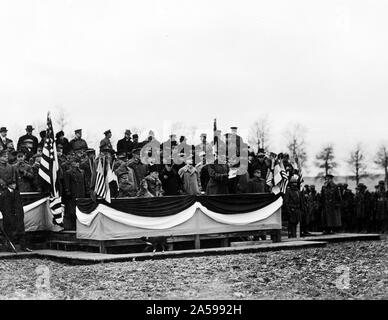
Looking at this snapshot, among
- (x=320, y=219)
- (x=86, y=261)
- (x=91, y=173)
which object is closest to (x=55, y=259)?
(x=86, y=261)

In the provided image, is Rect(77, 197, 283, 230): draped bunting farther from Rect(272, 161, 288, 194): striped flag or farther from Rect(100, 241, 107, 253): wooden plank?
Rect(272, 161, 288, 194): striped flag

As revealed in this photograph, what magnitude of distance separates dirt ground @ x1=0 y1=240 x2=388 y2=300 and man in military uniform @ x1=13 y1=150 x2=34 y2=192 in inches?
125

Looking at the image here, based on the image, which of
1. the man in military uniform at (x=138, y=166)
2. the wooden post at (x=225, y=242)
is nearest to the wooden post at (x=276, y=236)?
the wooden post at (x=225, y=242)

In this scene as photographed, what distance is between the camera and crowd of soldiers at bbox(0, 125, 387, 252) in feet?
64.6

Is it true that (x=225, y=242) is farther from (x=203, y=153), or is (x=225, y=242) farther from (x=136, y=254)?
(x=203, y=153)

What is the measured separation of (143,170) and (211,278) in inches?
313

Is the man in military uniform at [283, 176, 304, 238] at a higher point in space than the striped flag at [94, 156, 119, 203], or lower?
lower

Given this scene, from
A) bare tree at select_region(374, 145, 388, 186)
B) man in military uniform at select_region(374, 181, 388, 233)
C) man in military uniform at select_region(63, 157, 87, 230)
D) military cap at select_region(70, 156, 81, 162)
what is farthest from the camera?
bare tree at select_region(374, 145, 388, 186)

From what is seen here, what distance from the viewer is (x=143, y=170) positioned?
21.1m

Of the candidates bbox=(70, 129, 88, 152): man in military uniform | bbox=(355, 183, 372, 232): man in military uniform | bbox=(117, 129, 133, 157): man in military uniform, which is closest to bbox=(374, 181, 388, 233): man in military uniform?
bbox=(355, 183, 372, 232): man in military uniform

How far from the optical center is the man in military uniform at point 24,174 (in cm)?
1992
